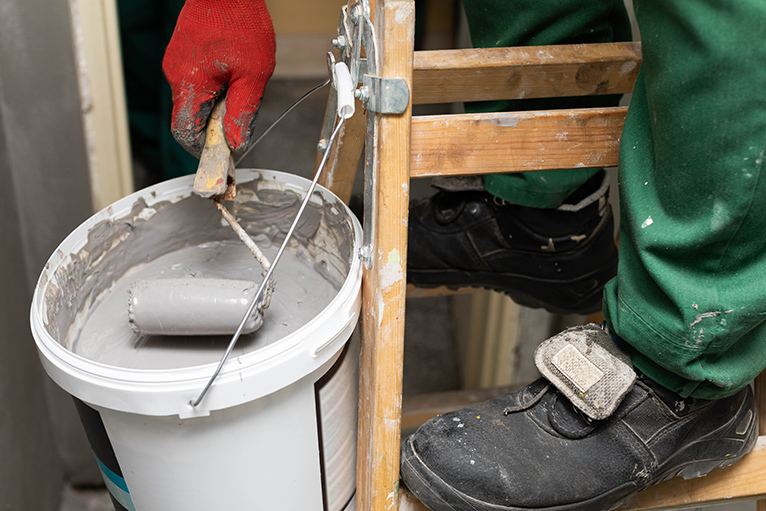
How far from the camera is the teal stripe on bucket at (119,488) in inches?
26.1

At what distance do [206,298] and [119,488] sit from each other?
0.22m

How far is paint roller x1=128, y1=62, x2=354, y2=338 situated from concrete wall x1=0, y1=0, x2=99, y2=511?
1.69ft

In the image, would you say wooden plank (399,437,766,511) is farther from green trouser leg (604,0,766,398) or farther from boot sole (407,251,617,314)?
boot sole (407,251,617,314)

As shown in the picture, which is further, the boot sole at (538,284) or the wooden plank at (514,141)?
the boot sole at (538,284)

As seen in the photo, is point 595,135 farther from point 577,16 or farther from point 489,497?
point 489,497

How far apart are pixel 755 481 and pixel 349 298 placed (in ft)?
1.68

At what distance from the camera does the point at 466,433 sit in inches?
25.0

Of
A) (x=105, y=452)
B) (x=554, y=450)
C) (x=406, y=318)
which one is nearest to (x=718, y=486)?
(x=554, y=450)

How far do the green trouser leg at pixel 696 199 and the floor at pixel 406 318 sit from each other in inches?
53.9

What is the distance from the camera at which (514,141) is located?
23.7 inches

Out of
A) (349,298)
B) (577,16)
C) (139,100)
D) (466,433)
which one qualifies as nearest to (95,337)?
(349,298)

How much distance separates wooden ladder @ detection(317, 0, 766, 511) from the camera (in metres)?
0.57

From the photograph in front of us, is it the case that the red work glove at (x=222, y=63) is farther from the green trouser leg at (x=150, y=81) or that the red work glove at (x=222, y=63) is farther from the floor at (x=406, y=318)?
the floor at (x=406, y=318)

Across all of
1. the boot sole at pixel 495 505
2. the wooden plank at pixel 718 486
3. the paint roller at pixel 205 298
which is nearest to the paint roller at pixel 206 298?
the paint roller at pixel 205 298
